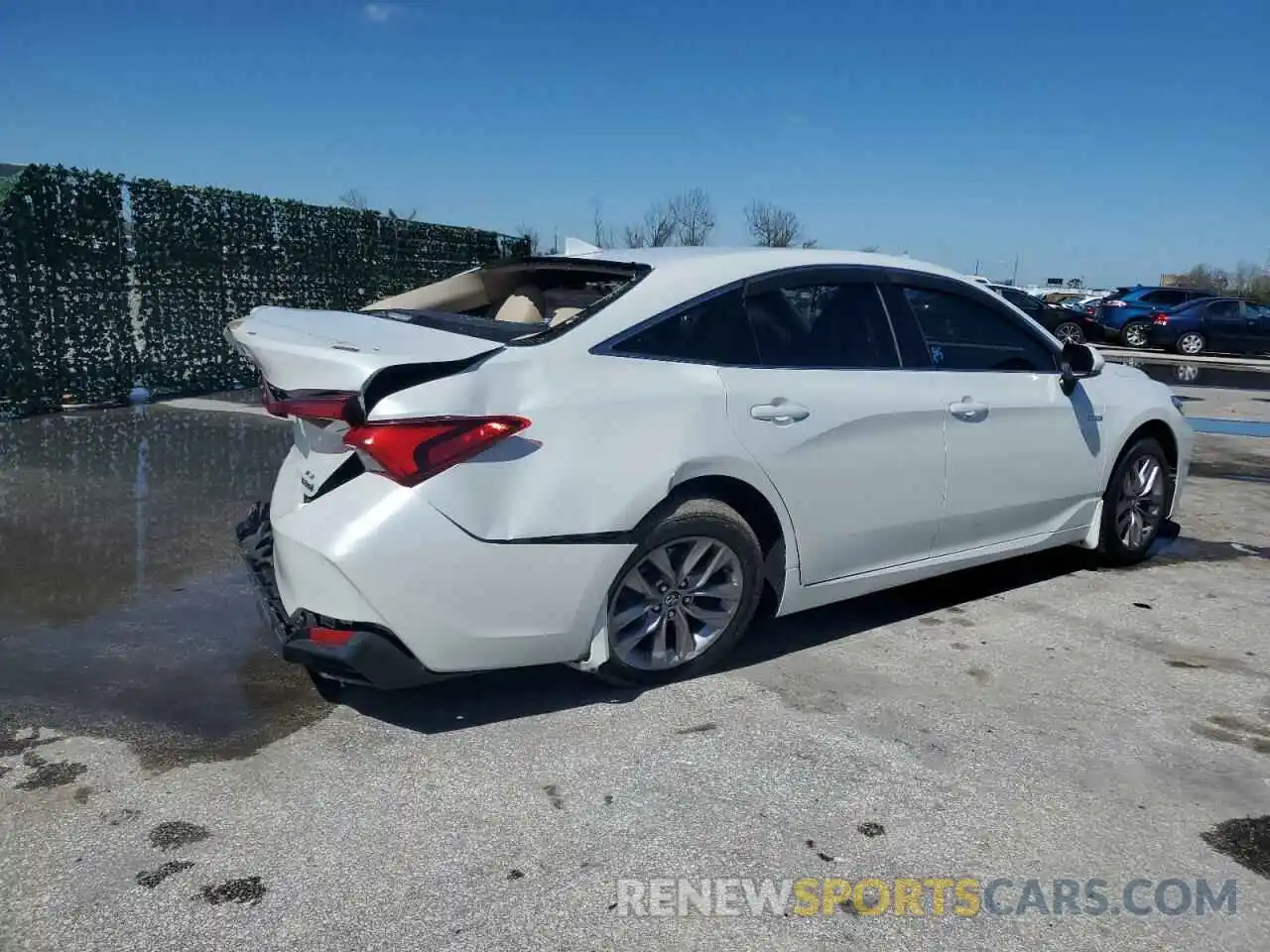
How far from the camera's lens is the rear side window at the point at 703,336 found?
3.64 metres

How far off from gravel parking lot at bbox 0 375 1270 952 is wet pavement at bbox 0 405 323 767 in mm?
22

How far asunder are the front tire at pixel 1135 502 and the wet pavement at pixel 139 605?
4.11 metres

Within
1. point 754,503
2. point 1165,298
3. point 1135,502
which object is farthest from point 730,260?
point 1165,298

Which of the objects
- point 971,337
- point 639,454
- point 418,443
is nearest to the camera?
point 418,443

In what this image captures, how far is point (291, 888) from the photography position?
2.61 m

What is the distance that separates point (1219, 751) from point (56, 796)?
371cm

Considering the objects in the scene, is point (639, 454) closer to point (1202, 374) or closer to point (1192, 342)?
point (1202, 374)

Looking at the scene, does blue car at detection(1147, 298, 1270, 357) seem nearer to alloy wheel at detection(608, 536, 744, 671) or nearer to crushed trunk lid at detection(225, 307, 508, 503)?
alloy wheel at detection(608, 536, 744, 671)

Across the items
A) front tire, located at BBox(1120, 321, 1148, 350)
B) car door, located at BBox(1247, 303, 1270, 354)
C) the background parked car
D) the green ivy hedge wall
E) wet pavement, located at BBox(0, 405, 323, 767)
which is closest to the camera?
wet pavement, located at BBox(0, 405, 323, 767)

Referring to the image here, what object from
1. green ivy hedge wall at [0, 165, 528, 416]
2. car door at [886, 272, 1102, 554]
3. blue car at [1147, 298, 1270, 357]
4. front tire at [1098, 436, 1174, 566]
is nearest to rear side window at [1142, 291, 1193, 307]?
blue car at [1147, 298, 1270, 357]

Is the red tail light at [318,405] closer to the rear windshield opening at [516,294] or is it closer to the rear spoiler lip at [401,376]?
the rear spoiler lip at [401,376]

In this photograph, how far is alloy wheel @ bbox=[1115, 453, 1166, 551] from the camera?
18.1 ft

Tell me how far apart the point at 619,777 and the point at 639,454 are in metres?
1.05

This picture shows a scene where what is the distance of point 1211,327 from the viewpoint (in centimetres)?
2503
